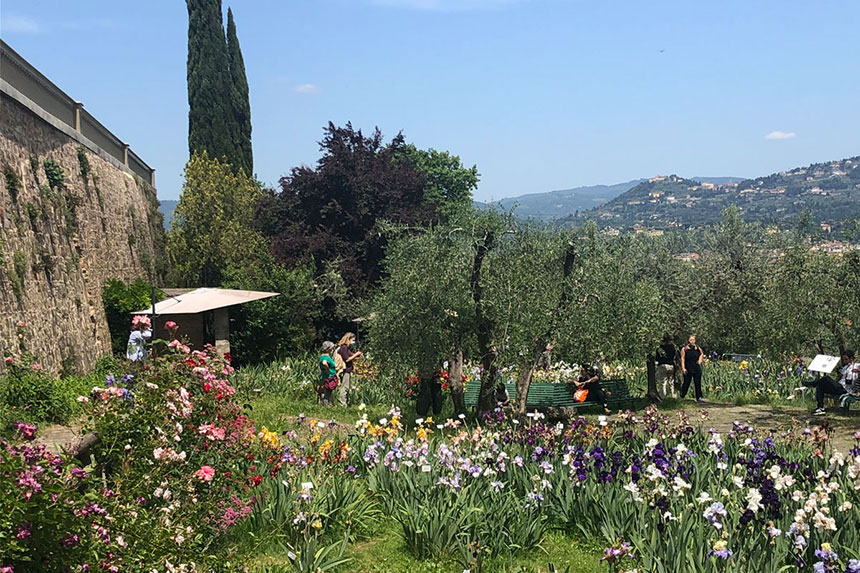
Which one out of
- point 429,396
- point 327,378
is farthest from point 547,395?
point 327,378

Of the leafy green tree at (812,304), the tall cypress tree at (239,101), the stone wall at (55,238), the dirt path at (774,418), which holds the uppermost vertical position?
the tall cypress tree at (239,101)

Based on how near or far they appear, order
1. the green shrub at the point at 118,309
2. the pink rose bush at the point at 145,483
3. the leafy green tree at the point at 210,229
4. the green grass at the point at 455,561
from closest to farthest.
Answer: the pink rose bush at the point at 145,483 → the green grass at the point at 455,561 → the green shrub at the point at 118,309 → the leafy green tree at the point at 210,229

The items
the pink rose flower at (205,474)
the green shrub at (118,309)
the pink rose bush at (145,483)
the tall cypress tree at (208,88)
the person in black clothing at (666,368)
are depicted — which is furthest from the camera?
the tall cypress tree at (208,88)

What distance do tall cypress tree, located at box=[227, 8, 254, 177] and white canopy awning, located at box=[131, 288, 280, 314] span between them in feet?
64.6

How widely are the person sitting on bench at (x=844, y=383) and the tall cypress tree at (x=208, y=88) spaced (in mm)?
29373

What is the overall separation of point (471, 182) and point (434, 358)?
134 ft

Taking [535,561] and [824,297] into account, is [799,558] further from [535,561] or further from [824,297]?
[824,297]

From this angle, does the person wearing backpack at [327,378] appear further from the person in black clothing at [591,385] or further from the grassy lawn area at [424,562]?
the grassy lawn area at [424,562]

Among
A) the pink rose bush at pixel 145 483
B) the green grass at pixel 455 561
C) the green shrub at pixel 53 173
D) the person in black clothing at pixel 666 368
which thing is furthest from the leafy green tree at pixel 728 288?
the green shrub at pixel 53 173

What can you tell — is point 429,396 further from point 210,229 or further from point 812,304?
point 210,229

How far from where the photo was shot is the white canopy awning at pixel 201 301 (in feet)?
55.3

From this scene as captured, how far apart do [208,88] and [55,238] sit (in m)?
23.7

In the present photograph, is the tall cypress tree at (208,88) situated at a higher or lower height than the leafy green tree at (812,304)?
higher

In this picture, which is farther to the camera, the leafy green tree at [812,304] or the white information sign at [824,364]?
the white information sign at [824,364]
